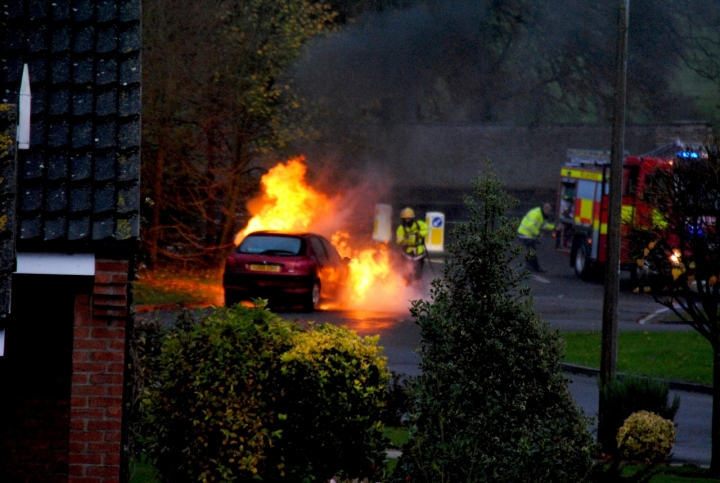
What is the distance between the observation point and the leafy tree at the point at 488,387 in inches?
232

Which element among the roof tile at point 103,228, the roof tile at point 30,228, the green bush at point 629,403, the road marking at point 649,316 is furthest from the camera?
the road marking at point 649,316

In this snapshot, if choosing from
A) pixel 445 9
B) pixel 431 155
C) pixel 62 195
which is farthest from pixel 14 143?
pixel 431 155

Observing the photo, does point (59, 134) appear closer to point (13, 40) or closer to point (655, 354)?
point (13, 40)

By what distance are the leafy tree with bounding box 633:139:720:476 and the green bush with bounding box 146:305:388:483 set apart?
4.30m

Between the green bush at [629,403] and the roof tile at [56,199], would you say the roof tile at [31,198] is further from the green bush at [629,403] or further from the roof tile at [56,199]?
the green bush at [629,403]

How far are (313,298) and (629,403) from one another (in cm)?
935

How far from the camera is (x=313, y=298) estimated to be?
2014 centimetres

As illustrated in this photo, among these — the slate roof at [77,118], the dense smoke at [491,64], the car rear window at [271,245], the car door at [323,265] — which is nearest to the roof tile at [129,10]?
the slate roof at [77,118]

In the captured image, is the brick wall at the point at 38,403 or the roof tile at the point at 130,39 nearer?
the brick wall at the point at 38,403

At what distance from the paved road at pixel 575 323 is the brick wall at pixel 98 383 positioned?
303 centimetres

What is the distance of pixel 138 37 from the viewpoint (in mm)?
7469

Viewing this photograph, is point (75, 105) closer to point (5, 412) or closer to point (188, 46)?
point (5, 412)

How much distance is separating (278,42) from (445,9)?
9.61 meters

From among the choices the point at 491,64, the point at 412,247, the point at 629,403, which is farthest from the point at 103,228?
the point at 491,64
